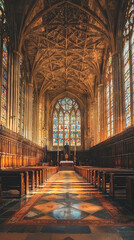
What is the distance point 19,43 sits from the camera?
2208 cm

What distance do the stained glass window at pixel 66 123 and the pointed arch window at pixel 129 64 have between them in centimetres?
2489

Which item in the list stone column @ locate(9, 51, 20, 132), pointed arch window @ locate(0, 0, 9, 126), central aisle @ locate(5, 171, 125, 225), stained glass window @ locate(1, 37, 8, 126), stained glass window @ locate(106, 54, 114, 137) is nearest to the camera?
central aisle @ locate(5, 171, 125, 225)

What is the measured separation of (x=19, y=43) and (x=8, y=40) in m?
1.68

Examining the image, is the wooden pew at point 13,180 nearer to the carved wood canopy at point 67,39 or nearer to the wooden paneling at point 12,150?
the wooden paneling at point 12,150

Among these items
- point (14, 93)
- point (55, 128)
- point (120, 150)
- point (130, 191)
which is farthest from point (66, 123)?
point (130, 191)

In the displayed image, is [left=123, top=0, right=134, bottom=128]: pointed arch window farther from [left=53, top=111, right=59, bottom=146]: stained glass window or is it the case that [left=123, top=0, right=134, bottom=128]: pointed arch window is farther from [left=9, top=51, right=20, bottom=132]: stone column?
[left=53, top=111, right=59, bottom=146]: stained glass window

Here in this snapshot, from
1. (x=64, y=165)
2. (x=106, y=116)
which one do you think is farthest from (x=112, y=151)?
(x=64, y=165)

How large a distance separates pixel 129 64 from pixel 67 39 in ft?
35.9

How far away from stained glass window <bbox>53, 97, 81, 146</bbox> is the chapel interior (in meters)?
1.74

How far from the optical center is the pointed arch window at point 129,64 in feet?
58.7

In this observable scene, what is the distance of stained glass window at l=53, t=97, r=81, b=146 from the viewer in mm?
43625

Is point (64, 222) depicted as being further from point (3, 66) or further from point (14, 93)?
point (14, 93)

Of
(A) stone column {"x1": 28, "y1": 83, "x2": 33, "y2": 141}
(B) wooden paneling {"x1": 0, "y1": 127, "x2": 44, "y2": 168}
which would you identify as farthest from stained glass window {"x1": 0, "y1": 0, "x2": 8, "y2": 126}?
(A) stone column {"x1": 28, "y1": 83, "x2": 33, "y2": 141}

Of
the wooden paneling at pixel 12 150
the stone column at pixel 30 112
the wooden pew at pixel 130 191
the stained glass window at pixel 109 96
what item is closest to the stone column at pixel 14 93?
the wooden paneling at pixel 12 150
